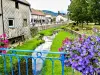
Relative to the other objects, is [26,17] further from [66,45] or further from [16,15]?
[66,45]

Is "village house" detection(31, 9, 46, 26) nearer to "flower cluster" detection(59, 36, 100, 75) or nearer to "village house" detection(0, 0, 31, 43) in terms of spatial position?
"village house" detection(0, 0, 31, 43)

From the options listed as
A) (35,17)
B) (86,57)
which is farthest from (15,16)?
(35,17)

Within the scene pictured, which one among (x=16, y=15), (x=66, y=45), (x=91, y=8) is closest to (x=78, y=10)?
(x=91, y=8)

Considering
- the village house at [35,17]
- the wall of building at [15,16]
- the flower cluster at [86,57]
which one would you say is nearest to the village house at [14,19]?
the wall of building at [15,16]

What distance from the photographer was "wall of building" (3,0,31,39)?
809 inches

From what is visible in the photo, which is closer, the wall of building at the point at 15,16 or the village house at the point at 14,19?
the village house at the point at 14,19

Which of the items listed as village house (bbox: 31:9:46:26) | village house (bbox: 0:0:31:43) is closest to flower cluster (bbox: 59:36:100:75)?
village house (bbox: 0:0:31:43)

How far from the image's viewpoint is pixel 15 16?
75.8ft

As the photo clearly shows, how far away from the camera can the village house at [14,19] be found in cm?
1992

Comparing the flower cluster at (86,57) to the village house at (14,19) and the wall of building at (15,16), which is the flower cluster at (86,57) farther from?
the wall of building at (15,16)

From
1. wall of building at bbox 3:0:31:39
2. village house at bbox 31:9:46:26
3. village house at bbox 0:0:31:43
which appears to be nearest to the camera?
village house at bbox 0:0:31:43

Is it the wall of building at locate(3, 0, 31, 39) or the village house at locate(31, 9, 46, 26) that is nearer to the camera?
the wall of building at locate(3, 0, 31, 39)

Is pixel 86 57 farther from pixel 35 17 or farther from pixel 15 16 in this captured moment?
pixel 35 17

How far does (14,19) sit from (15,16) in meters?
0.45
